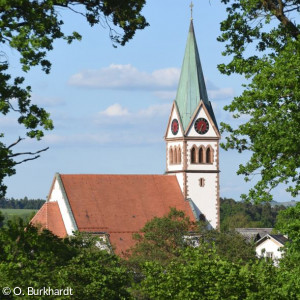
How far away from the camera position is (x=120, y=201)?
7725cm

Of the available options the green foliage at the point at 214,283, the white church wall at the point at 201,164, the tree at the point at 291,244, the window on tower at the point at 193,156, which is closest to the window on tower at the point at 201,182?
the white church wall at the point at 201,164

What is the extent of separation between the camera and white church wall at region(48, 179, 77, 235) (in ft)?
246

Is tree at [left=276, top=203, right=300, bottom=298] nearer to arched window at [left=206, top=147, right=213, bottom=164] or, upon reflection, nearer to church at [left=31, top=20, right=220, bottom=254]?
church at [left=31, top=20, right=220, bottom=254]

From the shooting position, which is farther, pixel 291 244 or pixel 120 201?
pixel 120 201

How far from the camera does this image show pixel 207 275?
29.9 meters

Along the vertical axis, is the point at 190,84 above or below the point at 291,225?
above

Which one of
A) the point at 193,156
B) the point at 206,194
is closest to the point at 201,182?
the point at 206,194

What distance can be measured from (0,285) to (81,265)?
4.73 m

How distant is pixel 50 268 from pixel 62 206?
45.9 metres

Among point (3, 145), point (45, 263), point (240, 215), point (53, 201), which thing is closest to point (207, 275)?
point (45, 263)

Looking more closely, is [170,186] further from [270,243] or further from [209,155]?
[270,243]

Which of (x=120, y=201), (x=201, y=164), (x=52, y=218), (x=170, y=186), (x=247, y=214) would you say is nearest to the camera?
(x=52, y=218)

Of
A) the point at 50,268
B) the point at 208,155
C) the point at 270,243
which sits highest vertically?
the point at 208,155

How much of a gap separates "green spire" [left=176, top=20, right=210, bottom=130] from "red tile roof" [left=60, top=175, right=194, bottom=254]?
505 cm
